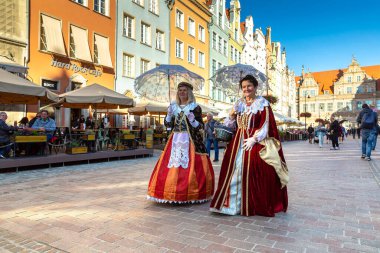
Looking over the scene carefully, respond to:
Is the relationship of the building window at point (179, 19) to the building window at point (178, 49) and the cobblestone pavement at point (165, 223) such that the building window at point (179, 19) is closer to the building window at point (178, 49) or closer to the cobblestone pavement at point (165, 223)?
the building window at point (178, 49)

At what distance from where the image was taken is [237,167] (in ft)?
13.8

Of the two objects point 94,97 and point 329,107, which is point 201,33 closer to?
point 94,97

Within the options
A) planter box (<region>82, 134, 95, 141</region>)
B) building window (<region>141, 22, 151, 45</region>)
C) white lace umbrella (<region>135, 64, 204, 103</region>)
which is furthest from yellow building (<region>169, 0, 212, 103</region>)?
white lace umbrella (<region>135, 64, 204, 103</region>)

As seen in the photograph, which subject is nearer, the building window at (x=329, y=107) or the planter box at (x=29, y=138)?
the planter box at (x=29, y=138)

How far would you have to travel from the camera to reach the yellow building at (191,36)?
1052 inches

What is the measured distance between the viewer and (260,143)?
4105 mm

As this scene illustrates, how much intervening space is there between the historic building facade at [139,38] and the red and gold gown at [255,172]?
57.2 feet

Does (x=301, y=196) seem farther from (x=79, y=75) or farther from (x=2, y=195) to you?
(x=79, y=75)

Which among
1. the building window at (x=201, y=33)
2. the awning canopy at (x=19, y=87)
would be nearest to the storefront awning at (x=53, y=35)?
the awning canopy at (x=19, y=87)

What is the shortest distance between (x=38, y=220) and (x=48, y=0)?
1550 centimetres

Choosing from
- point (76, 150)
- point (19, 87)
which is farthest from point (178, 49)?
point (19, 87)

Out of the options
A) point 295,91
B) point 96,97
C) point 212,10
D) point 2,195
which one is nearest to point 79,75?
point 96,97

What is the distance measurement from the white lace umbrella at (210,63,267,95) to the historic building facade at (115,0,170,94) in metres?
11.0

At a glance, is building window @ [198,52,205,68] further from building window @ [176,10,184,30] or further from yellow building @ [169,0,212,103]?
building window @ [176,10,184,30]
